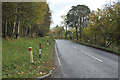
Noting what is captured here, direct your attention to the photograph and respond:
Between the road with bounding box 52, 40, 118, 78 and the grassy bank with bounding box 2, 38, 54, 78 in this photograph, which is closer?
the grassy bank with bounding box 2, 38, 54, 78

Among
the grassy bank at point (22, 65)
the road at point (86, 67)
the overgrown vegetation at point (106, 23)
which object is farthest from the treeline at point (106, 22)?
the grassy bank at point (22, 65)

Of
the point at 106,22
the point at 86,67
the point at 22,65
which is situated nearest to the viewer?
the point at 22,65

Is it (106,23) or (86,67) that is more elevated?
(106,23)

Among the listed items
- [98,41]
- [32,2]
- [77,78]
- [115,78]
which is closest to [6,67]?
[77,78]

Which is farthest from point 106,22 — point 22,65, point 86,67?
point 22,65

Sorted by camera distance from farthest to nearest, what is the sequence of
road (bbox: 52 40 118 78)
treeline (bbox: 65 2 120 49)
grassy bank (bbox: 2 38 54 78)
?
treeline (bbox: 65 2 120 49)
road (bbox: 52 40 118 78)
grassy bank (bbox: 2 38 54 78)

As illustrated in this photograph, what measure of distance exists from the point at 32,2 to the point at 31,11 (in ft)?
3.60

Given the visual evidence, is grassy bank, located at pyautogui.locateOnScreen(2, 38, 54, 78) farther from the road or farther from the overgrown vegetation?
the overgrown vegetation

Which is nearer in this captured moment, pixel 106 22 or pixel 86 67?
pixel 86 67

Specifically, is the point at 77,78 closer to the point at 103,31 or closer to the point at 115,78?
the point at 115,78

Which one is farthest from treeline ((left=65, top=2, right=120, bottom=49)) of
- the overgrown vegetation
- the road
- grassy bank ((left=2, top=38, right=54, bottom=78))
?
grassy bank ((left=2, top=38, right=54, bottom=78))

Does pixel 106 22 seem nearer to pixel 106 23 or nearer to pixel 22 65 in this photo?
pixel 106 23

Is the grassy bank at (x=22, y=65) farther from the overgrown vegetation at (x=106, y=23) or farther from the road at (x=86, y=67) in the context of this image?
the overgrown vegetation at (x=106, y=23)

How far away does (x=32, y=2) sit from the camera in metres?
15.4
